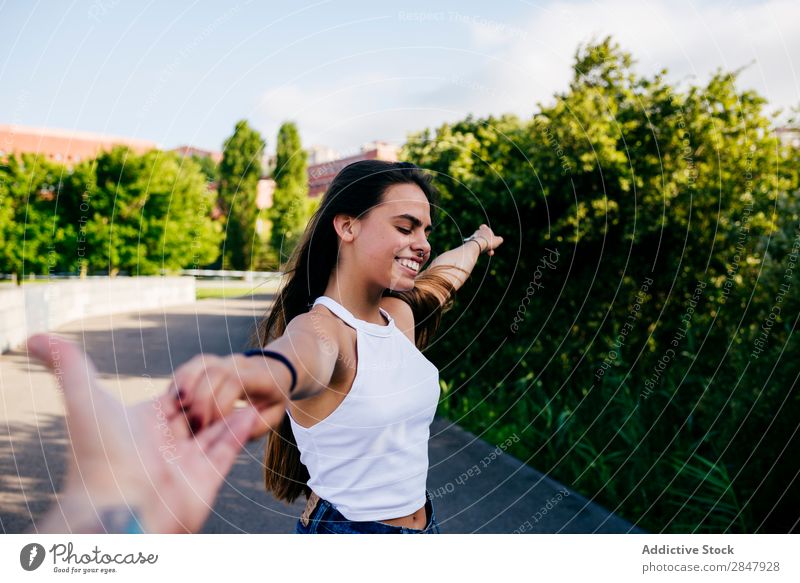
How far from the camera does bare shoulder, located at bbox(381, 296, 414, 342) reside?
1923mm

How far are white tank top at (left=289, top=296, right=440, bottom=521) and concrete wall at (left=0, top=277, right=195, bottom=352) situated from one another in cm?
436

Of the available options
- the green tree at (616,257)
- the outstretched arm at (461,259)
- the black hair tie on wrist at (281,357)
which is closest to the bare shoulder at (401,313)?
the outstretched arm at (461,259)

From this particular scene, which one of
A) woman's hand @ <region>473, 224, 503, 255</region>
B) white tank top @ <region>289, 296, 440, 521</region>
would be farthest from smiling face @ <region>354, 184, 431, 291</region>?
woman's hand @ <region>473, 224, 503, 255</region>

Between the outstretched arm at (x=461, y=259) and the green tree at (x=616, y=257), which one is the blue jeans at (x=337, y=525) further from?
the green tree at (x=616, y=257)

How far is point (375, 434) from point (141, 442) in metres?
0.67

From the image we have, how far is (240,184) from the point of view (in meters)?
2.10

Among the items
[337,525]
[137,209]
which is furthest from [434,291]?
[137,209]

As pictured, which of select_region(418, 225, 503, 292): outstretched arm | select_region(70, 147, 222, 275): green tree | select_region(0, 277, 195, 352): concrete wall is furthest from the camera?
select_region(0, 277, 195, 352): concrete wall

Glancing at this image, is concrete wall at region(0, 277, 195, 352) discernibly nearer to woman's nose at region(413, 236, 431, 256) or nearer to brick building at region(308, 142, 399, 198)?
brick building at region(308, 142, 399, 198)

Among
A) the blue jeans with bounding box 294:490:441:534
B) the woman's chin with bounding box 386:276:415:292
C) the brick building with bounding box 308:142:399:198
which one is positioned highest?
the brick building with bounding box 308:142:399:198

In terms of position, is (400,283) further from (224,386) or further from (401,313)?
(224,386)

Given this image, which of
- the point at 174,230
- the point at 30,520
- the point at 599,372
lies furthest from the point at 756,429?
the point at 174,230

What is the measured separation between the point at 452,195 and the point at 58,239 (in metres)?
4.32

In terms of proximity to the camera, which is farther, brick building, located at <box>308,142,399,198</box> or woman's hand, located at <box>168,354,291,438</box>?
brick building, located at <box>308,142,399,198</box>
